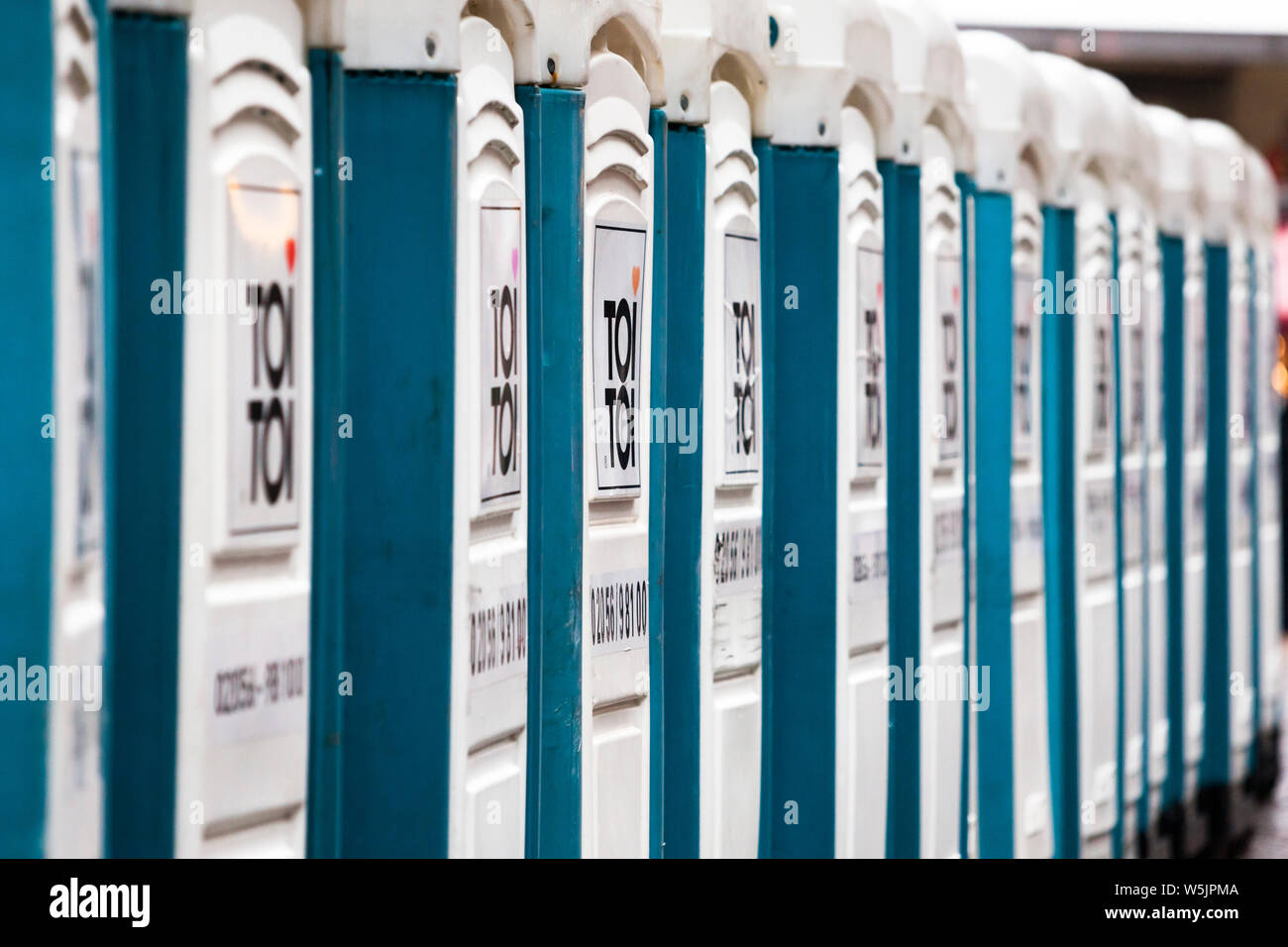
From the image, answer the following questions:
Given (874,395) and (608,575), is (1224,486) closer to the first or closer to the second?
(874,395)

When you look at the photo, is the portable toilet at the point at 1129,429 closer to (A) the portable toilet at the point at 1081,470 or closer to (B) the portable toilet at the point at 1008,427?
(A) the portable toilet at the point at 1081,470

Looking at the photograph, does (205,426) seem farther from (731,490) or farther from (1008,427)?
(1008,427)

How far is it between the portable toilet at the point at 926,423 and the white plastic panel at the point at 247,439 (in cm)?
278

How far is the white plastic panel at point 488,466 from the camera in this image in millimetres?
3641

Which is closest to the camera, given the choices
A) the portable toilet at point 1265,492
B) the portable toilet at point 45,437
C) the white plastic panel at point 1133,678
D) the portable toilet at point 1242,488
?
the portable toilet at point 45,437

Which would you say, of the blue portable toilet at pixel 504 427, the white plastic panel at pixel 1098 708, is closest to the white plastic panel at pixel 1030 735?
the white plastic panel at pixel 1098 708

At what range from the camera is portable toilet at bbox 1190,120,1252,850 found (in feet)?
30.2

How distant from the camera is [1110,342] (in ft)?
24.8

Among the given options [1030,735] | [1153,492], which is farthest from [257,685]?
[1153,492]

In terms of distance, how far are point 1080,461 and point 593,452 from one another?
3330mm

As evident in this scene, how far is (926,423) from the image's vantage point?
5941 millimetres

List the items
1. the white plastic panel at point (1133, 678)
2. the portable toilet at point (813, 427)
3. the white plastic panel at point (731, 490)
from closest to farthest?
1. the white plastic panel at point (731, 490)
2. the portable toilet at point (813, 427)
3. the white plastic panel at point (1133, 678)

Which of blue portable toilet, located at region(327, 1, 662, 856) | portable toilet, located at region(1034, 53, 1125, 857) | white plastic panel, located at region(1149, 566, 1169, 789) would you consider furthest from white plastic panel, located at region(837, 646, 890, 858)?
white plastic panel, located at region(1149, 566, 1169, 789)

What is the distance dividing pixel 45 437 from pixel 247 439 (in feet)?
1.81
